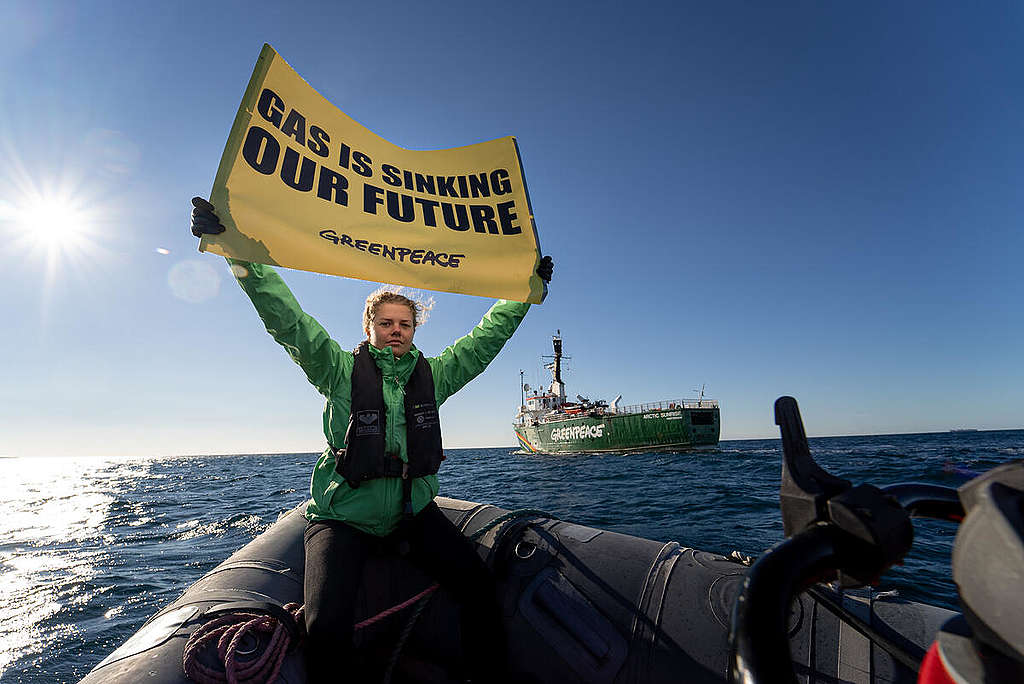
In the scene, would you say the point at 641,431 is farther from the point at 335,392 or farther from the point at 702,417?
the point at 335,392

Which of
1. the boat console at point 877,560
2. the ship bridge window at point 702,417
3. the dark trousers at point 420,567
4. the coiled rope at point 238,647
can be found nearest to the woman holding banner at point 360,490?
the dark trousers at point 420,567

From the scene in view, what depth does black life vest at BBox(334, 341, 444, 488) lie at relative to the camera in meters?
2.22

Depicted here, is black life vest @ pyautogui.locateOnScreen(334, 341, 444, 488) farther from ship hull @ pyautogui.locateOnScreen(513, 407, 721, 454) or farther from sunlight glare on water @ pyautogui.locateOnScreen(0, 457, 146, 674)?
ship hull @ pyautogui.locateOnScreen(513, 407, 721, 454)

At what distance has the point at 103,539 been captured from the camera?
8188 mm

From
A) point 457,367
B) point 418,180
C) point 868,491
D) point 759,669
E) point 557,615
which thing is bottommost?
point 557,615

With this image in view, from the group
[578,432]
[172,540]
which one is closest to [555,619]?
[172,540]

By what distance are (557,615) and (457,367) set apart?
1554mm

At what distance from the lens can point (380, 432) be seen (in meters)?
2.31

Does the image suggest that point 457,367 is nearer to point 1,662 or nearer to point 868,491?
point 868,491

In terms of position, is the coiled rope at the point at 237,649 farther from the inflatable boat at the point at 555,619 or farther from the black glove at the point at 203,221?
the black glove at the point at 203,221

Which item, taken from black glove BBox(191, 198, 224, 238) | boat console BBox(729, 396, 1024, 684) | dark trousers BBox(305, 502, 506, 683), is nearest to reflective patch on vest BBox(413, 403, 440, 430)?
dark trousers BBox(305, 502, 506, 683)

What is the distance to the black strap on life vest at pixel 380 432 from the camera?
222cm

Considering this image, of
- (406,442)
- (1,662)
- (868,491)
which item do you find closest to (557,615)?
(406,442)

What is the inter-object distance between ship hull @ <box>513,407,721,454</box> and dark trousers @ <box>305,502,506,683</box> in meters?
31.8
